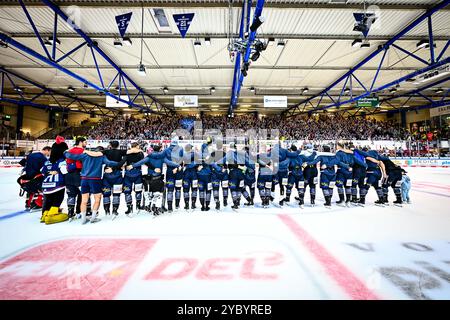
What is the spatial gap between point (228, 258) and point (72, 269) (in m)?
1.93

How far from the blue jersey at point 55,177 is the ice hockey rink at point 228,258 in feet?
2.43

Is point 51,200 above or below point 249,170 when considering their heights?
below

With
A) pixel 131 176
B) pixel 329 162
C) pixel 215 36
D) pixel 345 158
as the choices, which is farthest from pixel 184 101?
pixel 345 158

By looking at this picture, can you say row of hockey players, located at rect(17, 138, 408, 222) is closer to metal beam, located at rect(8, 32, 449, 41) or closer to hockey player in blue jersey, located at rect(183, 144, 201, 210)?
hockey player in blue jersey, located at rect(183, 144, 201, 210)

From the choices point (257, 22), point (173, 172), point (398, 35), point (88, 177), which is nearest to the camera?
point (88, 177)

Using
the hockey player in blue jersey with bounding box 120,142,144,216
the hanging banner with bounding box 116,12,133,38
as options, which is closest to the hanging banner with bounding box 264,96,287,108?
the hanging banner with bounding box 116,12,133,38

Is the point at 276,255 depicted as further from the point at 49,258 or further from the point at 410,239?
the point at 49,258

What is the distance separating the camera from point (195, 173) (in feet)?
18.0

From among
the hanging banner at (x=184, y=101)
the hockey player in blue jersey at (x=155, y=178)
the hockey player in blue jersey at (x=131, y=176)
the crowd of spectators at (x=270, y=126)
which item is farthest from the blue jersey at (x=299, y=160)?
the crowd of spectators at (x=270, y=126)

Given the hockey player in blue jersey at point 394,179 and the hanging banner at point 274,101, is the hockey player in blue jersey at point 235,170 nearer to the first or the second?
the hockey player in blue jersey at point 394,179

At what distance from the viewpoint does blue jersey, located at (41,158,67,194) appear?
14.4 ft

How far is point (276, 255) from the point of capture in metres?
2.86

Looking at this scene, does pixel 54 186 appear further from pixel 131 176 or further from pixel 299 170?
pixel 299 170

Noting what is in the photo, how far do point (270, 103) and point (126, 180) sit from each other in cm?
1345
